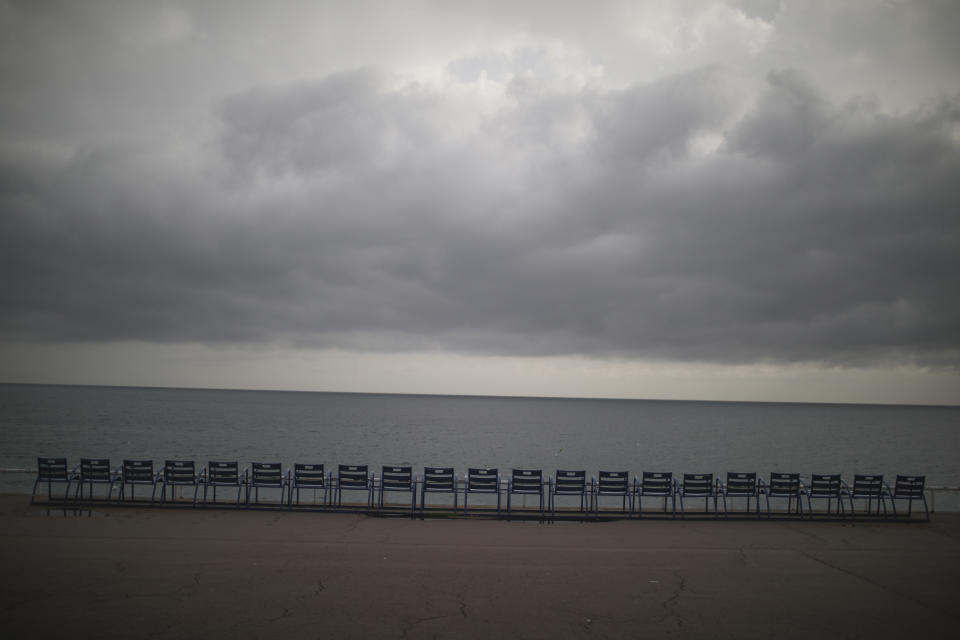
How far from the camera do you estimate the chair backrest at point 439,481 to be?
1392 centimetres

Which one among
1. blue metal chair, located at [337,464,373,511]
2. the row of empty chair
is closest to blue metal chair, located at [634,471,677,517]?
the row of empty chair

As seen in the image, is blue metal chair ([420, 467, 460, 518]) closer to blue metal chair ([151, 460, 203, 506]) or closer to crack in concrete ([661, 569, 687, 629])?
blue metal chair ([151, 460, 203, 506])

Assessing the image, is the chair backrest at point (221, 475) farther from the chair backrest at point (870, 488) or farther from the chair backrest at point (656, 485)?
the chair backrest at point (870, 488)

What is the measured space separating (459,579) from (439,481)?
5303 mm

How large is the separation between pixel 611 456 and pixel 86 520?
52.4 metres

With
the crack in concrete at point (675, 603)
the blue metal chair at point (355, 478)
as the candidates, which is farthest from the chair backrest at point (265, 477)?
the crack in concrete at point (675, 603)

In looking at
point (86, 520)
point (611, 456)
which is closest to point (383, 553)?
point (86, 520)

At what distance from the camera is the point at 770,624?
7.25m

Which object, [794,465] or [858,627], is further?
[794,465]

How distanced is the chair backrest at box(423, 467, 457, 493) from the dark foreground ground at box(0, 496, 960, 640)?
37.7 inches

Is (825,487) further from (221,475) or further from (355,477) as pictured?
(221,475)

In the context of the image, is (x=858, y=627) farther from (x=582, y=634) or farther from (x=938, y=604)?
(x=582, y=634)

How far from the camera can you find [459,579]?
8.89 m

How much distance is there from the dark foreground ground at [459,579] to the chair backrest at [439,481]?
0.96 meters
